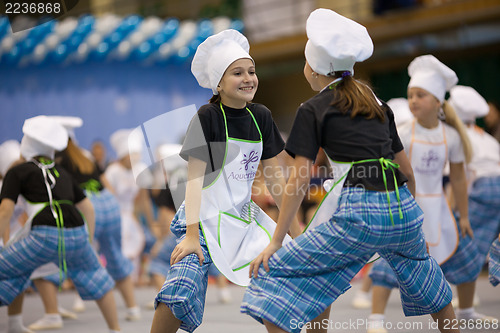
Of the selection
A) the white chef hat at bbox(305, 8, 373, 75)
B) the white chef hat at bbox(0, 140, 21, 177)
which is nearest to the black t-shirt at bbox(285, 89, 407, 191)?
the white chef hat at bbox(305, 8, 373, 75)

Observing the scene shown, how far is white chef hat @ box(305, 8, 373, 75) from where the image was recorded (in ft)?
8.92

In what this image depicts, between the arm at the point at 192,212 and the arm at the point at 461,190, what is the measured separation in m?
2.01

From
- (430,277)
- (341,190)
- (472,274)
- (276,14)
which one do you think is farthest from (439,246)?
(276,14)

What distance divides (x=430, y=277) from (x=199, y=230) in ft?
3.17

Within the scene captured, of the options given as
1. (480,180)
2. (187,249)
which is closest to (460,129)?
(480,180)

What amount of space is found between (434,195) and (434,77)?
716 mm

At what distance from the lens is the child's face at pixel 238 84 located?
2980 mm

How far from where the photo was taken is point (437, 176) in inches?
167

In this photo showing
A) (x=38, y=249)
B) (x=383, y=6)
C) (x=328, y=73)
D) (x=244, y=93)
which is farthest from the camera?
(x=383, y=6)

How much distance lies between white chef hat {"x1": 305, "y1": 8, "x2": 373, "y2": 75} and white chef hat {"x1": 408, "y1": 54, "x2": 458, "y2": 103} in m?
1.57

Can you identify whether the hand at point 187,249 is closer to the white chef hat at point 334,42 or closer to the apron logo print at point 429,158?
the white chef hat at point 334,42

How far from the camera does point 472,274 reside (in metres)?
4.31

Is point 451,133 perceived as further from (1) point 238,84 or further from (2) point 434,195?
(1) point 238,84

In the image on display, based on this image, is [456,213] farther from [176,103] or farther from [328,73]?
[176,103]
